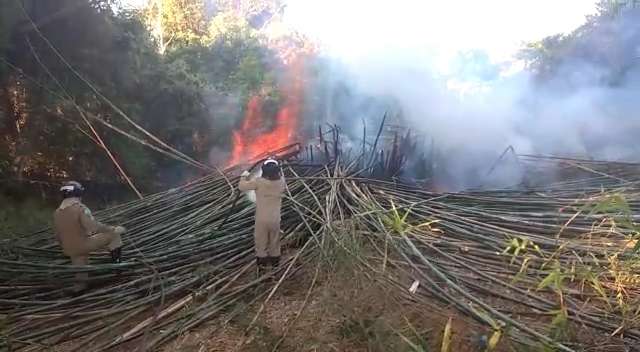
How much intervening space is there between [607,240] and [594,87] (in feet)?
37.8

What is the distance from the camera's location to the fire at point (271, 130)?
486 inches

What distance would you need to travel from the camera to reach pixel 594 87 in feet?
50.3

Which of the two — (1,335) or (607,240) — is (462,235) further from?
(1,335)

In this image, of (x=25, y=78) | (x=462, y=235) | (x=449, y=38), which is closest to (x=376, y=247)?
(x=462, y=235)

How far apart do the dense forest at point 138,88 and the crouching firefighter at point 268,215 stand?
3.39ft

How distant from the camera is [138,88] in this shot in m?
11.0

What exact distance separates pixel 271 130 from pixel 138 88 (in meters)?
3.75

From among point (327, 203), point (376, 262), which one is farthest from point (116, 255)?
Answer: point (376, 262)

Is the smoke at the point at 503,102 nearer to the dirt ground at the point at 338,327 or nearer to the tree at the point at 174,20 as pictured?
the dirt ground at the point at 338,327

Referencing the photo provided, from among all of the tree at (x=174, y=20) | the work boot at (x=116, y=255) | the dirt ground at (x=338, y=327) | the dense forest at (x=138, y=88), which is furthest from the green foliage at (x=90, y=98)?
the tree at (x=174, y=20)

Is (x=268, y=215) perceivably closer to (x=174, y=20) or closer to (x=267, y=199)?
(x=267, y=199)

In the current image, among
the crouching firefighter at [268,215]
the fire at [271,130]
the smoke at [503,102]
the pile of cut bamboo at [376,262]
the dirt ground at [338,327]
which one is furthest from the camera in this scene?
the fire at [271,130]

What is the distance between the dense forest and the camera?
930 cm

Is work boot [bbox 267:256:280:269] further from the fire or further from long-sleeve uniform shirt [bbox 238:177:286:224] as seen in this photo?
the fire
